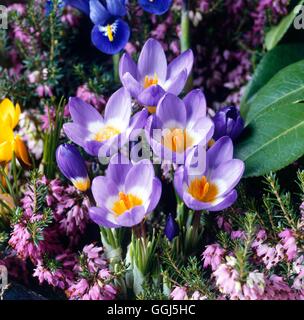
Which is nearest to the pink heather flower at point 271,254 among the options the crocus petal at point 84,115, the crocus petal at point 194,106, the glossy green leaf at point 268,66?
the crocus petal at point 194,106

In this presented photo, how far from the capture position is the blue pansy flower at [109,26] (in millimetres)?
1105

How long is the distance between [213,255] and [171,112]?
224 millimetres

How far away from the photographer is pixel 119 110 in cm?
103

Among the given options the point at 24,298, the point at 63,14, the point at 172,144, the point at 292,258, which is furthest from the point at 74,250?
the point at 63,14

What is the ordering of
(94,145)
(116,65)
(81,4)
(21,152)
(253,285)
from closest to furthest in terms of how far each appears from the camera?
(253,285), (94,145), (21,152), (81,4), (116,65)

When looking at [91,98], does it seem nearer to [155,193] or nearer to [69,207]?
[69,207]

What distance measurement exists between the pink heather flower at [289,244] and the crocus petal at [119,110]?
296 millimetres

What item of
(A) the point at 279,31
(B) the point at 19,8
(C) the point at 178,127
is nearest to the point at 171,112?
(C) the point at 178,127

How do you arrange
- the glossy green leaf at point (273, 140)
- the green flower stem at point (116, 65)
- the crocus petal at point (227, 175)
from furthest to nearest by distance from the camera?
1. the green flower stem at point (116, 65)
2. the glossy green leaf at point (273, 140)
3. the crocus petal at point (227, 175)

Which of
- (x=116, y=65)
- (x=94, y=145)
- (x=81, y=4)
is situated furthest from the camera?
(x=116, y=65)

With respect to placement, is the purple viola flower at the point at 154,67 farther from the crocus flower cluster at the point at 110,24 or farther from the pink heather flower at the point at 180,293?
the pink heather flower at the point at 180,293

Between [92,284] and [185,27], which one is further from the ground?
[185,27]

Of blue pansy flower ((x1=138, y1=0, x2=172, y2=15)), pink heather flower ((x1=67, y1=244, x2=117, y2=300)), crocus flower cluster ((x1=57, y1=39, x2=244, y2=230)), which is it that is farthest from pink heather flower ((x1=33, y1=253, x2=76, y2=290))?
blue pansy flower ((x1=138, y1=0, x2=172, y2=15))

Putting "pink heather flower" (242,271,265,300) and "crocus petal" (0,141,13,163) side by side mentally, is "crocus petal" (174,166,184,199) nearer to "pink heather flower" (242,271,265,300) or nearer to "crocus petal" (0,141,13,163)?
"pink heather flower" (242,271,265,300)
